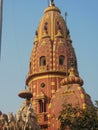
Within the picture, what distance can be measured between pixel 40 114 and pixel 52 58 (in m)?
6.52

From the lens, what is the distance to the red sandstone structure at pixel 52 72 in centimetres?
3649

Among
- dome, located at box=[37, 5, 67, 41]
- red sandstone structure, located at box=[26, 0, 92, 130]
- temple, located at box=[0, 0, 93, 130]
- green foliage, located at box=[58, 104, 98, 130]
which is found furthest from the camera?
dome, located at box=[37, 5, 67, 41]

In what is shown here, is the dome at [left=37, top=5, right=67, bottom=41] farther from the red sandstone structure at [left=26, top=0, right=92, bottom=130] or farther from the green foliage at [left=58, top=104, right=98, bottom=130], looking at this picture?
the green foliage at [left=58, top=104, right=98, bottom=130]

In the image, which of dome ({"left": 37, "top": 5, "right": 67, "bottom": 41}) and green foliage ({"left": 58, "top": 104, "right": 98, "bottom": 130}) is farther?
dome ({"left": 37, "top": 5, "right": 67, "bottom": 41})

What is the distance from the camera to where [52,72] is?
40.0 metres

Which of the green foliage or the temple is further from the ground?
the temple

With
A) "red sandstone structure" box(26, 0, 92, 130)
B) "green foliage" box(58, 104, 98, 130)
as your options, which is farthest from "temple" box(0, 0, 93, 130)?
"green foliage" box(58, 104, 98, 130)

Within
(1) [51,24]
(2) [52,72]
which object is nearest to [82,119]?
(2) [52,72]

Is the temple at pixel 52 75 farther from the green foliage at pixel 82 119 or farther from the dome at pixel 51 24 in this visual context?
the green foliage at pixel 82 119

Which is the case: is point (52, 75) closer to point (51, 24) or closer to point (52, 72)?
point (52, 72)

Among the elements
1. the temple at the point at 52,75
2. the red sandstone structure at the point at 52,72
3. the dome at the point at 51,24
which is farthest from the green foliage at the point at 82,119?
the dome at the point at 51,24

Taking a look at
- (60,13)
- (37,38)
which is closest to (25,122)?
(37,38)

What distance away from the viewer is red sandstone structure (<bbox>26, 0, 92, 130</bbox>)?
120 ft

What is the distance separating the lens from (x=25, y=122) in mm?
27906
